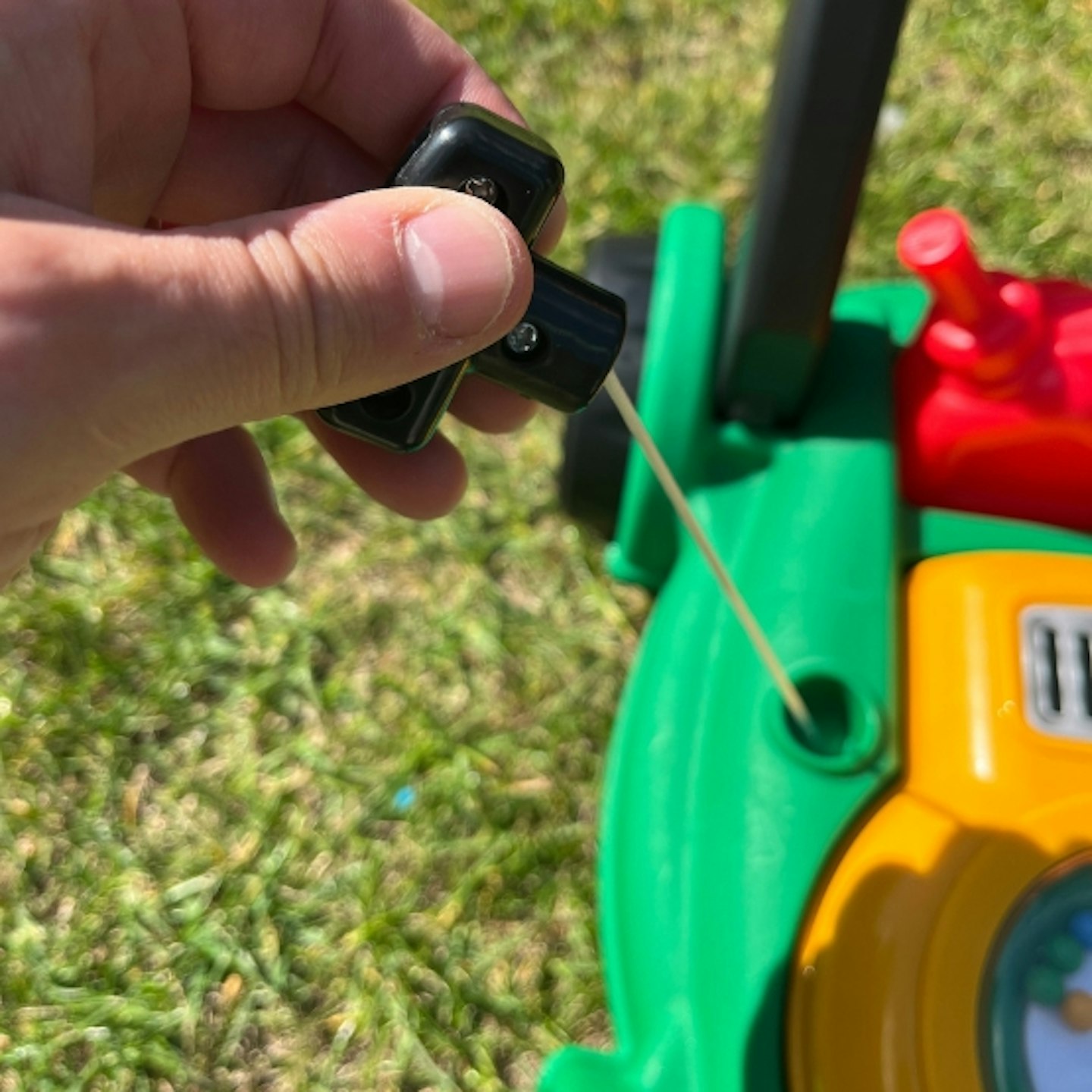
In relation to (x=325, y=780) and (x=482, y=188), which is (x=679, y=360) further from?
(x=325, y=780)

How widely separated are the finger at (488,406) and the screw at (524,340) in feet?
0.84

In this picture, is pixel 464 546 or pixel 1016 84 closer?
pixel 464 546

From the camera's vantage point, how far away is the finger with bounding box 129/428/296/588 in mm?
967

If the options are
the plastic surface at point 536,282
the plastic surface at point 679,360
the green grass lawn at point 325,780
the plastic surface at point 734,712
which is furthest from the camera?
the green grass lawn at point 325,780

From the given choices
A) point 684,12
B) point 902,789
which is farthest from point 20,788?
point 684,12

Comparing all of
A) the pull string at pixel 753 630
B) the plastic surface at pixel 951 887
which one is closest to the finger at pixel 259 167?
the pull string at pixel 753 630

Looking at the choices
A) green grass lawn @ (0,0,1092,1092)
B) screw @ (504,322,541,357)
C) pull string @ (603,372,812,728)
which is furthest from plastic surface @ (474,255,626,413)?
green grass lawn @ (0,0,1092,1092)

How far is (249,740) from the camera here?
1.16 meters

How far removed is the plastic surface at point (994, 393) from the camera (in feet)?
2.75

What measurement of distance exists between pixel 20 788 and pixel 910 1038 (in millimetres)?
820

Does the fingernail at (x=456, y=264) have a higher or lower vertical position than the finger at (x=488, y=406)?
higher

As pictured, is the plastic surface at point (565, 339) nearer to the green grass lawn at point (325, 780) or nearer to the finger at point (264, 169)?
the finger at point (264, 169)

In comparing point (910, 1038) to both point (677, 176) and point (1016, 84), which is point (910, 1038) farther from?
point (1016, 84)

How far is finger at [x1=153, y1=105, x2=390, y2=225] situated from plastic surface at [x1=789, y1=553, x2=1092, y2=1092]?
0.54 metres
